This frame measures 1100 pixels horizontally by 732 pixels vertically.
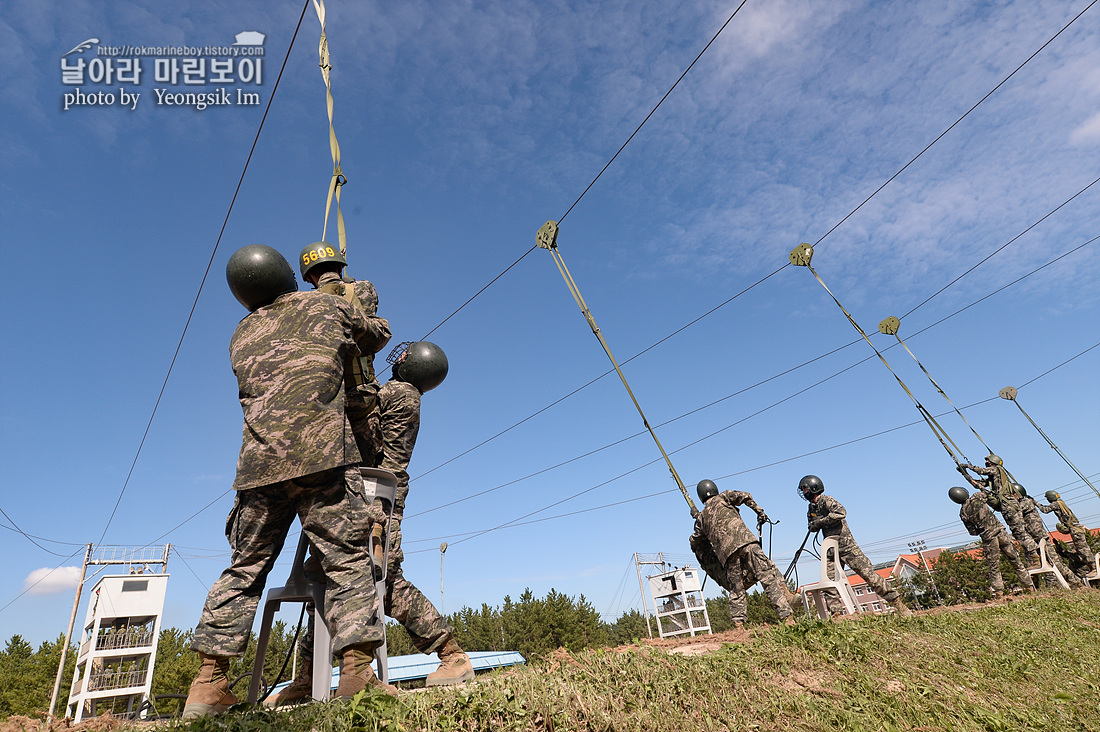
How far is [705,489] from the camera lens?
10.6 meters

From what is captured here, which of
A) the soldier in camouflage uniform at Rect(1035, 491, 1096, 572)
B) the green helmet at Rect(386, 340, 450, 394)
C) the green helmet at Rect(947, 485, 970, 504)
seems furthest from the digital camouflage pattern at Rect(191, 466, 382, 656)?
the soldier in camouflage uniform at Rect(1035, 491, 1096, 572)

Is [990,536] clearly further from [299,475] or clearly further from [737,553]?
[299,475]

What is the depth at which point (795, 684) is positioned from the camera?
2.92 m

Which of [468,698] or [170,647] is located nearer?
A: [468,698]

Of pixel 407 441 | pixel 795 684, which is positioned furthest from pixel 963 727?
pixel 407 441

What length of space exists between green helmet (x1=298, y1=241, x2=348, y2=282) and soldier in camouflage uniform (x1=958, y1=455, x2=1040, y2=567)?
14392mm

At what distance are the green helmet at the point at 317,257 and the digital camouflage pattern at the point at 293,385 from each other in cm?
55

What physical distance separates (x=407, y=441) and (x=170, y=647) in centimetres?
3989

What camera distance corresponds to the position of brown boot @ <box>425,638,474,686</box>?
3467 mm

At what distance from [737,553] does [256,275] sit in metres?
8.06

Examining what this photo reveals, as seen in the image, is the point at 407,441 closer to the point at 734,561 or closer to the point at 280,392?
the point at 280,392

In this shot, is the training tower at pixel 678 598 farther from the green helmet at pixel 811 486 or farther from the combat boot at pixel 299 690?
the combat boot at pixel 299 690

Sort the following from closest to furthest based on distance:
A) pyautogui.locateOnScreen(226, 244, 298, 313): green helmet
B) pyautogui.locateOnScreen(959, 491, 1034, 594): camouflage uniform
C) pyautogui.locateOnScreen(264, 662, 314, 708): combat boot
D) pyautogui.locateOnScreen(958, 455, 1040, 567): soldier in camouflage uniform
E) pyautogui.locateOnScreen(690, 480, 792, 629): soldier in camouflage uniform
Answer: pyautogui.locateOnScreen(264, 662, 314, 708): combat boot, pyautogui.locateOnScreen(226, 244, 298, 313): green helmet, pyautogui.locateOnScreen(690, 480, 792, 629): soldier in camouflage uniform, pyautogui.locateOnScreen(959, 491, 1034, 594): camouflage uniform, pyautogui.locateOnScreen(958, 455, 1040, 567): soldier in camouflage uniform

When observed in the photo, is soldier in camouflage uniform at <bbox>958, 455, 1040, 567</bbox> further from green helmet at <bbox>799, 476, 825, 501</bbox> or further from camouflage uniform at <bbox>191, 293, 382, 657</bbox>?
camouflage uniform at <bbox>191, 293, 382, 657</bbox>
